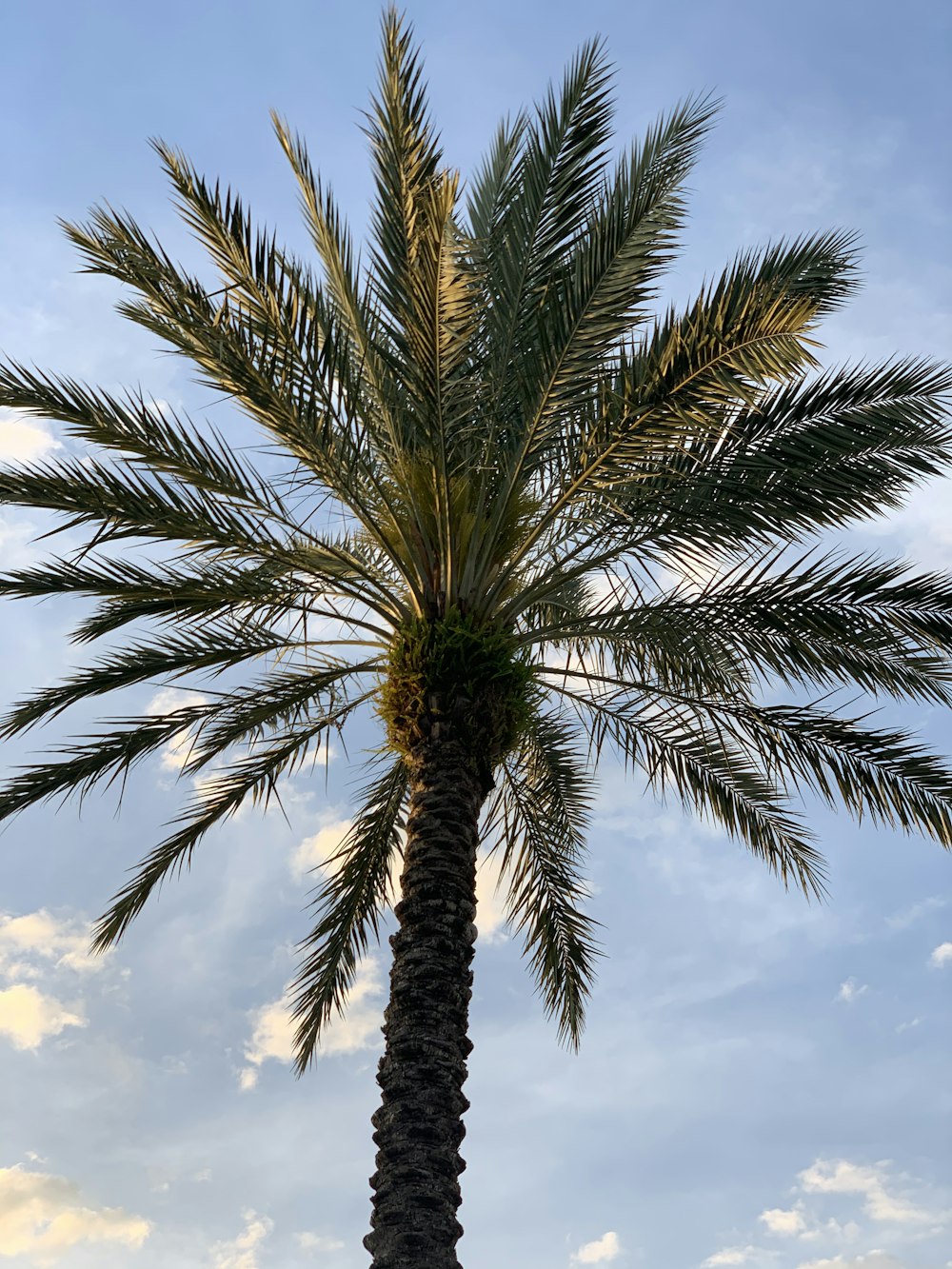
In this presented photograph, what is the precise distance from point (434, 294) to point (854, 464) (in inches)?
128

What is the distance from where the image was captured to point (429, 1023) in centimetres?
791

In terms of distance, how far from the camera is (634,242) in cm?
862

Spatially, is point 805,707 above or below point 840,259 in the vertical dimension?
below

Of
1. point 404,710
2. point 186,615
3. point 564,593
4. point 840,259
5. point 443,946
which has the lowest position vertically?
point 443,946

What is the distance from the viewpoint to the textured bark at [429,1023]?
7.34 meters

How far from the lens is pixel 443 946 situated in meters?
8.16

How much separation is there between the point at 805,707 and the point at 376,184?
4919 mm

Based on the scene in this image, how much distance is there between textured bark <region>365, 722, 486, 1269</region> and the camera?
7.34 meters

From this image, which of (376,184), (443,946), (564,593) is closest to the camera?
(443,946)

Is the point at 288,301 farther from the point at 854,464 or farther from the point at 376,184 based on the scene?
the point at 854,464

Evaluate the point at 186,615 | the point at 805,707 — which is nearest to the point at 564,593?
the point at 805,707

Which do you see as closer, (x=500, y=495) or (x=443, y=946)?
(x=443, y=946)

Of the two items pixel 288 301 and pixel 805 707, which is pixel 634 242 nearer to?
pixel 288 301

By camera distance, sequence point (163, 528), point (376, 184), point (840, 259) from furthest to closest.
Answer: point (840, 259) < point (376, 184) < point (163, 528)
